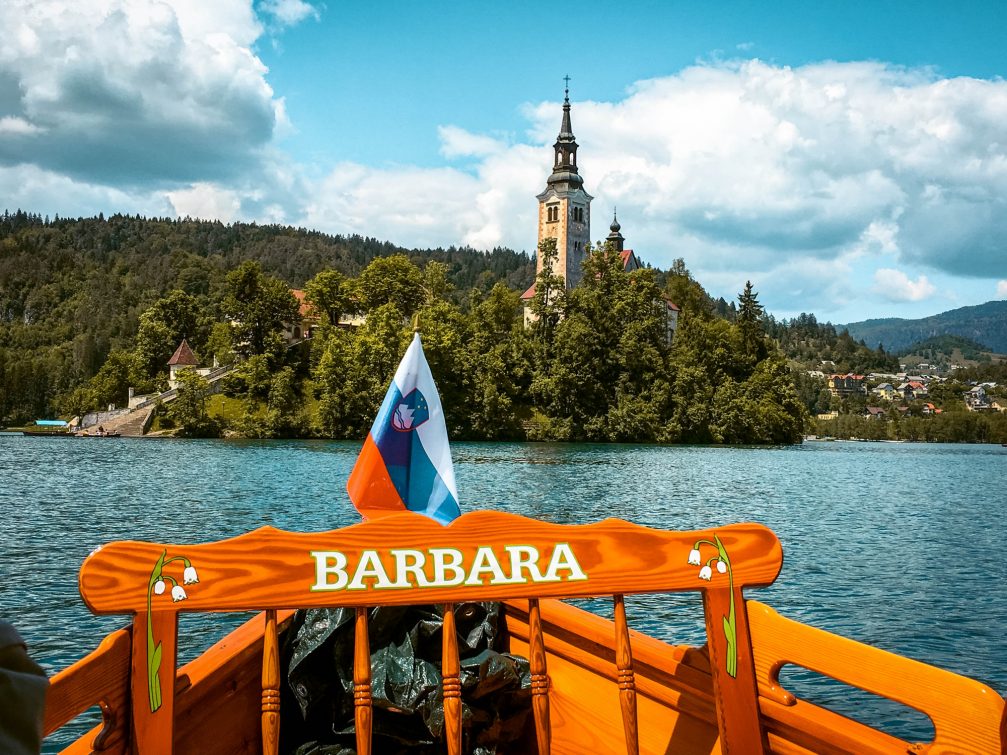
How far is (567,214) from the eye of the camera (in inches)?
4008

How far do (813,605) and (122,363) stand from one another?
9143 centimetres

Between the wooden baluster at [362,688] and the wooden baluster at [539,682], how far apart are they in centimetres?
57

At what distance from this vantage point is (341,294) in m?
87.8

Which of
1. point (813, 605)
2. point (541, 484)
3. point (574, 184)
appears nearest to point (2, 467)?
point (541, 484)

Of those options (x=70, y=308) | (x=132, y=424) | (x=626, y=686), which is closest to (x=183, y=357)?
(x=132, y=424)

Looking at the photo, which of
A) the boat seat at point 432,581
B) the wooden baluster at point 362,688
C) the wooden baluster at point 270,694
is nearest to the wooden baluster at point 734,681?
the boat seat at point 432,581

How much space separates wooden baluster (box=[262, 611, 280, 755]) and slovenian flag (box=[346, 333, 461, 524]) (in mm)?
3219

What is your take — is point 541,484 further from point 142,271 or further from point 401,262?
point 142,271

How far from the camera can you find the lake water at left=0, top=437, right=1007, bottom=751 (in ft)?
39.2

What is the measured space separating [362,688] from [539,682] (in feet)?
2.09

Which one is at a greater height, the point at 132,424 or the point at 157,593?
the point at 157,593

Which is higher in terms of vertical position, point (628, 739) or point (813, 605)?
point (628, 739)

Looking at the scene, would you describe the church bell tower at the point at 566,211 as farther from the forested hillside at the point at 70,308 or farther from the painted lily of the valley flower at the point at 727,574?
the painted lily of the valley flower at the point at 727,574

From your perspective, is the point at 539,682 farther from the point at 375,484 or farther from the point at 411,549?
the point at 375,484
